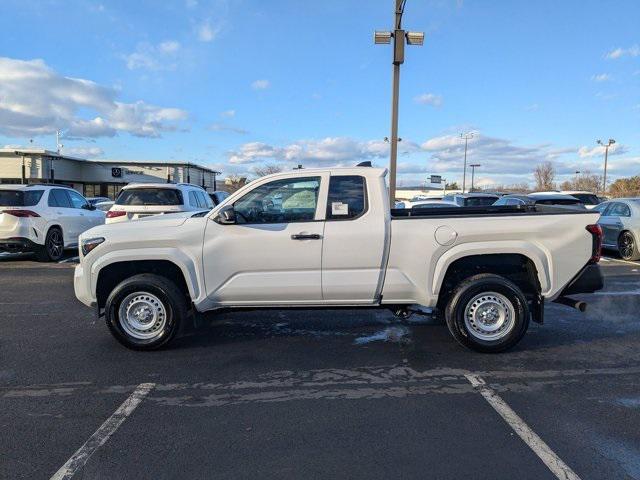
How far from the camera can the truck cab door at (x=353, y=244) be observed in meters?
5.27

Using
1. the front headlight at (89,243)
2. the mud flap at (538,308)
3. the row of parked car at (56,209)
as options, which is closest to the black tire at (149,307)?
the front headlight at (89,243)

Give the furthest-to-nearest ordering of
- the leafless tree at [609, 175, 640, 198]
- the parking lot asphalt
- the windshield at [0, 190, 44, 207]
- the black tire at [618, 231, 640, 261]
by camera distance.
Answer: the leafless tree at [609, 175, 640, 198], the black tire at [618, 231, 640, 261], the windshield at [0, 190, 44, 207], the parking lot asphalt

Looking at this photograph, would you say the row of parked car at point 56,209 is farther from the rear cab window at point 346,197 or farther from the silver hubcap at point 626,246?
the silver hubcap at point 626,246

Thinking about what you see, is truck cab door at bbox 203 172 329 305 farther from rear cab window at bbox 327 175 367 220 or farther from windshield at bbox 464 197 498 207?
windshield at bbox 464 197 498 207

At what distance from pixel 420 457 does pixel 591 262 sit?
328cm

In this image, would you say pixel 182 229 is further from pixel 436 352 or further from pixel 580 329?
pixel 580 329

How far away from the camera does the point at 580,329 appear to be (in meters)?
6.39

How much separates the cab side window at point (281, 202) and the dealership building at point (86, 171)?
40690 millimetres

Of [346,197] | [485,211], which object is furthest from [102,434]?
[485,211]

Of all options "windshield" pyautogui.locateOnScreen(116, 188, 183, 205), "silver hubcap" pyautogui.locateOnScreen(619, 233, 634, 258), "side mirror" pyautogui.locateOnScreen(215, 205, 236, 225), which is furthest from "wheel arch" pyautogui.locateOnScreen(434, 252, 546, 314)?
"silver hubcap" pyautogui.locateOnScreen(619, 233, 634, 258)

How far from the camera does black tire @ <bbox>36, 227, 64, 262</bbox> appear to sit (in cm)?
1204

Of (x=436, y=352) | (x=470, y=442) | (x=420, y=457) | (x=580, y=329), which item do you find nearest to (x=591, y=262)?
(x=580, y=329)

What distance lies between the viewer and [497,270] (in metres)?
5.68

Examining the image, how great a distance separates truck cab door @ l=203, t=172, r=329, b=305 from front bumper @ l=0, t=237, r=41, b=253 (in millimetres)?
8346
